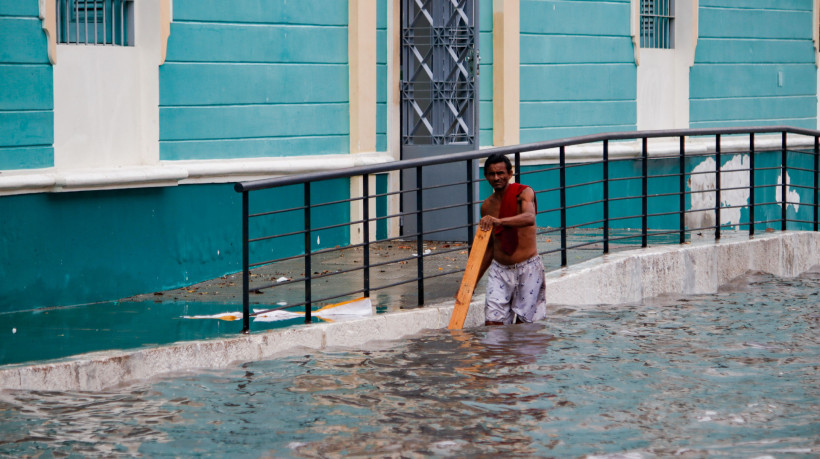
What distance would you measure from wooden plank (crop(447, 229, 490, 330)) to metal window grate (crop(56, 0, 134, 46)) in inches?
147

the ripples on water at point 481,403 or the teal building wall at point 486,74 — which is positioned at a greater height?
the teal building wall at point 486,74

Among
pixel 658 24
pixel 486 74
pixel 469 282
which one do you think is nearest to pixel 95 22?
pixel 469 282

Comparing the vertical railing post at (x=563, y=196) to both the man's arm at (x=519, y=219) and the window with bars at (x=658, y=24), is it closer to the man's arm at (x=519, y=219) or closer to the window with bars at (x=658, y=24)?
the man's arm at (x=519, y=219)

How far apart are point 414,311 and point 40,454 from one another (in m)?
3.62

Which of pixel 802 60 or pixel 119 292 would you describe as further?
pixel 802 60

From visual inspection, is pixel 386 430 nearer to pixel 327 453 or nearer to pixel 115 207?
pixel 327 453

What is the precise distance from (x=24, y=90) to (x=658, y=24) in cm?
Answer: 884

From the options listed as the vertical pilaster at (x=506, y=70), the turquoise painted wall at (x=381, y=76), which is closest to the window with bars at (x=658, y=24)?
the vertical pilaster at (x=506, y=70)

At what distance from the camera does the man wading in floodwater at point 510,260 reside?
9.20 metres

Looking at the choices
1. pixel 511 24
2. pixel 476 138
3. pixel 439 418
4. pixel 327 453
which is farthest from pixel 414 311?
pixel 511 24

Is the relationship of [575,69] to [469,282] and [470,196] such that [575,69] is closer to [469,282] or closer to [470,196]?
[470,196]

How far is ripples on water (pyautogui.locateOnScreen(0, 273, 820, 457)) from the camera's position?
6148 mm

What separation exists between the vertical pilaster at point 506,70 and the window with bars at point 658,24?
260 cm

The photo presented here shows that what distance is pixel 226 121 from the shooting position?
38.1 feet
